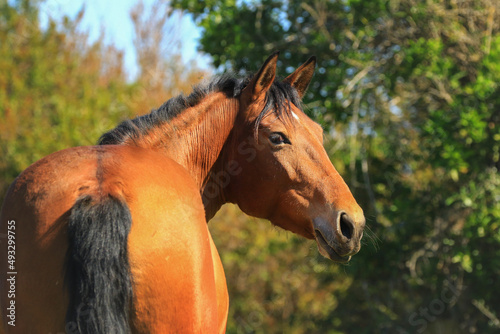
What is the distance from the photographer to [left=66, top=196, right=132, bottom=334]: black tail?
6.06 feet

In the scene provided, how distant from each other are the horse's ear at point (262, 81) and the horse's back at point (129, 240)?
0.99m

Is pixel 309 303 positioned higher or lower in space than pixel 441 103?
lower

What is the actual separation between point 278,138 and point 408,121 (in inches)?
189

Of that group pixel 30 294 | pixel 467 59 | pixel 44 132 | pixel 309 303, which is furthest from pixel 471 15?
pixel 44 132

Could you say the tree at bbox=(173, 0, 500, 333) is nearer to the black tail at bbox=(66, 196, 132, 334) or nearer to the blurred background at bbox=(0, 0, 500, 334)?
the blurred background at bbox=(0, 0, 500, 334)

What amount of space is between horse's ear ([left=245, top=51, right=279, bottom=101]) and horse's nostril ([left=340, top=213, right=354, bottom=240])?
0.85 meters

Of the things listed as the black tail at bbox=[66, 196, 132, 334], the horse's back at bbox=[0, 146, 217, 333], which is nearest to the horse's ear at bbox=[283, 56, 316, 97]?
the horse's back at bbox=[0, 146, 217, 333]

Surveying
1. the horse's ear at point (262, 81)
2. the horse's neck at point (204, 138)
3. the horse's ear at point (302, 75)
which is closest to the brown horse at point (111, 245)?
the horse's neck at point (204, 138)

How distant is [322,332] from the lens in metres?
8.34

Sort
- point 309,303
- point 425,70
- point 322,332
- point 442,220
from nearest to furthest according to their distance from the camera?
point 425,70
point 442,220
point 322,332
point 309,303

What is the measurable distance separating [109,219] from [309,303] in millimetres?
10270

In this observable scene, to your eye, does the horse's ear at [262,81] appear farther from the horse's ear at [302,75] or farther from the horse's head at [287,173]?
the horse's ear at [302,75]

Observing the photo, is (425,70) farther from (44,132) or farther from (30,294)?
(44,132)

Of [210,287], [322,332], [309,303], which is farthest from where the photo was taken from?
[309,303]
